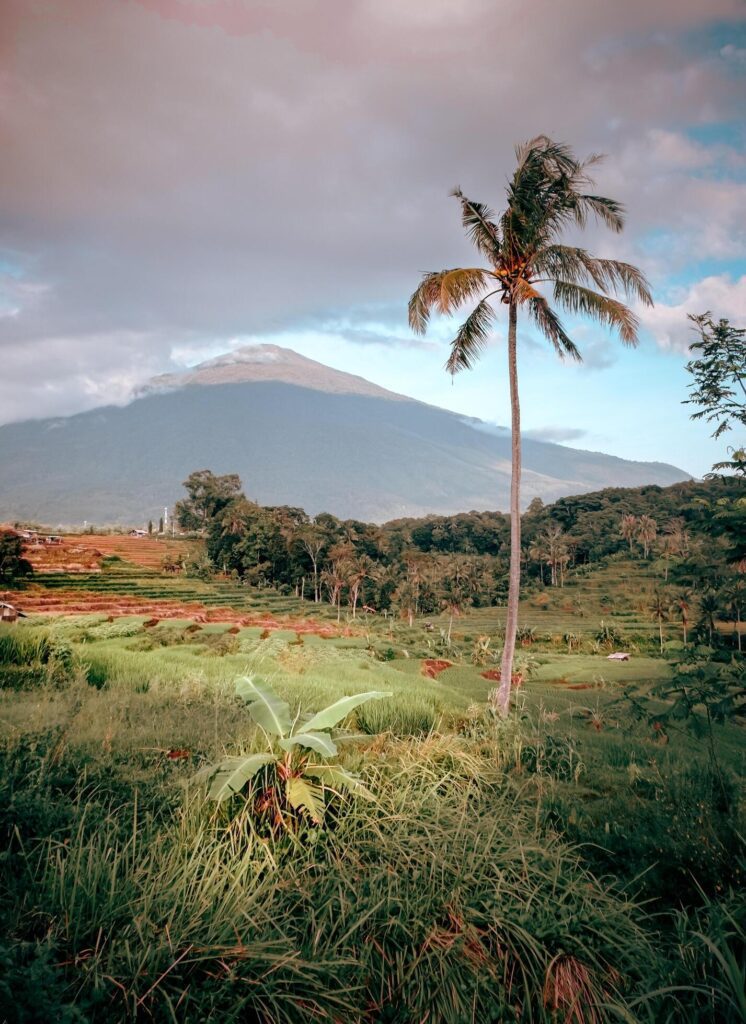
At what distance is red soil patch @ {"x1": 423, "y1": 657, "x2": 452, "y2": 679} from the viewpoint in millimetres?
17708

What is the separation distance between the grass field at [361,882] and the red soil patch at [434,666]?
37.8 ft

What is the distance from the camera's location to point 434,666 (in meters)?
19.5

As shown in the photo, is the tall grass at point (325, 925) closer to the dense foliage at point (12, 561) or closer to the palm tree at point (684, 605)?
the dense foliage at point (12, 561)

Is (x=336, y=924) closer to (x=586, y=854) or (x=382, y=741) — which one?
(x=586, y=854)

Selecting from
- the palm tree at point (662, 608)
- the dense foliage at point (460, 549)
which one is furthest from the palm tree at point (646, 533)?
the palm tree at point (662, 608)

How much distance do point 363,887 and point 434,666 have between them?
670 inches

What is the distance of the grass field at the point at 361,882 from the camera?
218 cm

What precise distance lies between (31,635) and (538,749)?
7.16 meters

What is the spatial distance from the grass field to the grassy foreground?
0.05 ft

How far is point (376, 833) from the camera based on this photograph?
3.52 metres

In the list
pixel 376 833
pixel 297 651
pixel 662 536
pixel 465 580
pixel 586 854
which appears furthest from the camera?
A: pixel 662 536

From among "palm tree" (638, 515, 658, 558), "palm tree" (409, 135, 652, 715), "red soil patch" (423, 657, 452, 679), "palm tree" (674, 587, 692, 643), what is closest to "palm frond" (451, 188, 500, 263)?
"palm tree" (409, 135, 652, 715)

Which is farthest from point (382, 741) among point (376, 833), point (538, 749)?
point (376, 833)

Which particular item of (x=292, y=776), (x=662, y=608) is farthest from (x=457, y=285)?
(x=662, y=608)
